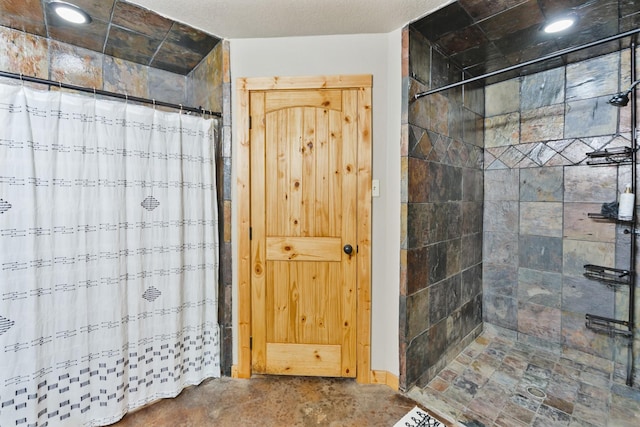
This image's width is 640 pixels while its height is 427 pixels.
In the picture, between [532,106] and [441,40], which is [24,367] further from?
[532,106]

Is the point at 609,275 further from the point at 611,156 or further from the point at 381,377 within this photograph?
the point at 381,377

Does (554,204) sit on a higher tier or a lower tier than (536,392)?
higher

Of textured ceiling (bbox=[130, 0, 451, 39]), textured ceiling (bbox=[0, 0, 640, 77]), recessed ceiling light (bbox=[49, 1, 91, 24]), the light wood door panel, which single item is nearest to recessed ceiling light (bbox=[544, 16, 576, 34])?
textured ceiling (bbox=[0, 0, 640, 77])

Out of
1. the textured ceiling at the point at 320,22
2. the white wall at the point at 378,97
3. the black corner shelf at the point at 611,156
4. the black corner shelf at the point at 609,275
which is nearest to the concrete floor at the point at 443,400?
the white wall at the point at 378,97

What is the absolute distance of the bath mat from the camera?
1.54 metres

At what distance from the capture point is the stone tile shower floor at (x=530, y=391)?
5.27ft

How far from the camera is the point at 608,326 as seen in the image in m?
2.00

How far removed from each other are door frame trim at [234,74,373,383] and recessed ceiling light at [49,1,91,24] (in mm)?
887

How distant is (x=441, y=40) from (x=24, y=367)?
3.00 meters

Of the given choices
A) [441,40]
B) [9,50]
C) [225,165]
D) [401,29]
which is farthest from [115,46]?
[441,40]

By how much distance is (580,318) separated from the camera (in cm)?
214

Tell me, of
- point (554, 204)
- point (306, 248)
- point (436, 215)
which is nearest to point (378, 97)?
point (436, 215)

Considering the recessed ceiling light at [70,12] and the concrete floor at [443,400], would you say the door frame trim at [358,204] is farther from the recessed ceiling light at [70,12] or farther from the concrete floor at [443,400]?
the recessed ceiling light at [70,12]

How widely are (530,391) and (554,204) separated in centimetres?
140
